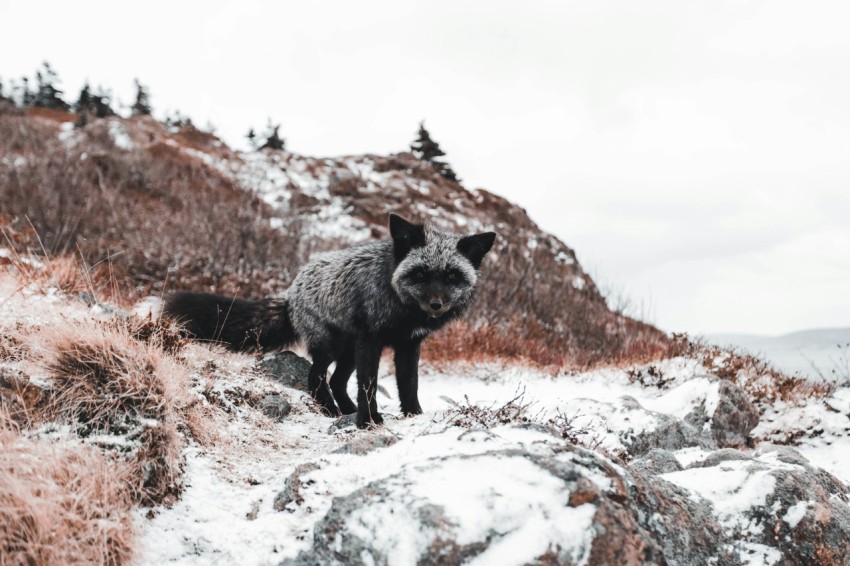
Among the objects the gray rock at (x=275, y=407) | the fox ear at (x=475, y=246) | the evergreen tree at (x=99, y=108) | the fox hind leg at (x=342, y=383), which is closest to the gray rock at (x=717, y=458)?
the fox ear at (x=475, y=246)

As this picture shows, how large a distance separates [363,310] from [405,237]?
0.78 metres

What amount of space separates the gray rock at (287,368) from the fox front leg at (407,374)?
1350 millimetres

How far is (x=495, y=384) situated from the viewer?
27.2 feet

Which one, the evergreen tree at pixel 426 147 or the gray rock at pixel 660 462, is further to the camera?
the evergreen tree at pixel 426 147

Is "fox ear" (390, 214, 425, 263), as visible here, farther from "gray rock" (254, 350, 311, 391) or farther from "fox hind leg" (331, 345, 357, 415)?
"gray rock" (254, 350, 311, 391)

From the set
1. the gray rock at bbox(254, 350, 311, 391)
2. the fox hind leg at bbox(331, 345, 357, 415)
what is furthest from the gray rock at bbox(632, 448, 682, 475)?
the gray rock at bbox(254, 350, 311, 391)

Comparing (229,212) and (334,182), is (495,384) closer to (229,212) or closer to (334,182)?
(229,212)

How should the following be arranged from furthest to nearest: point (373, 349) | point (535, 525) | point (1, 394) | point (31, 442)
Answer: point (373, 349) < point (1, 394) < point (31, 442) < point (535, 525)

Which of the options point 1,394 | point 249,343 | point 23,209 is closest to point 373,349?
point 249,343

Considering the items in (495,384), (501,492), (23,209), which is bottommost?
(495,384)

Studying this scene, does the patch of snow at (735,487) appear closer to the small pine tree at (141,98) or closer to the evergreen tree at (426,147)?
the evergreen tree at (426,147)

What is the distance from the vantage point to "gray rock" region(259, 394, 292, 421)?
14.9 feet

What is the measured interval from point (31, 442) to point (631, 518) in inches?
109

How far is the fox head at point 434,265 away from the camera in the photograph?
4.57m
